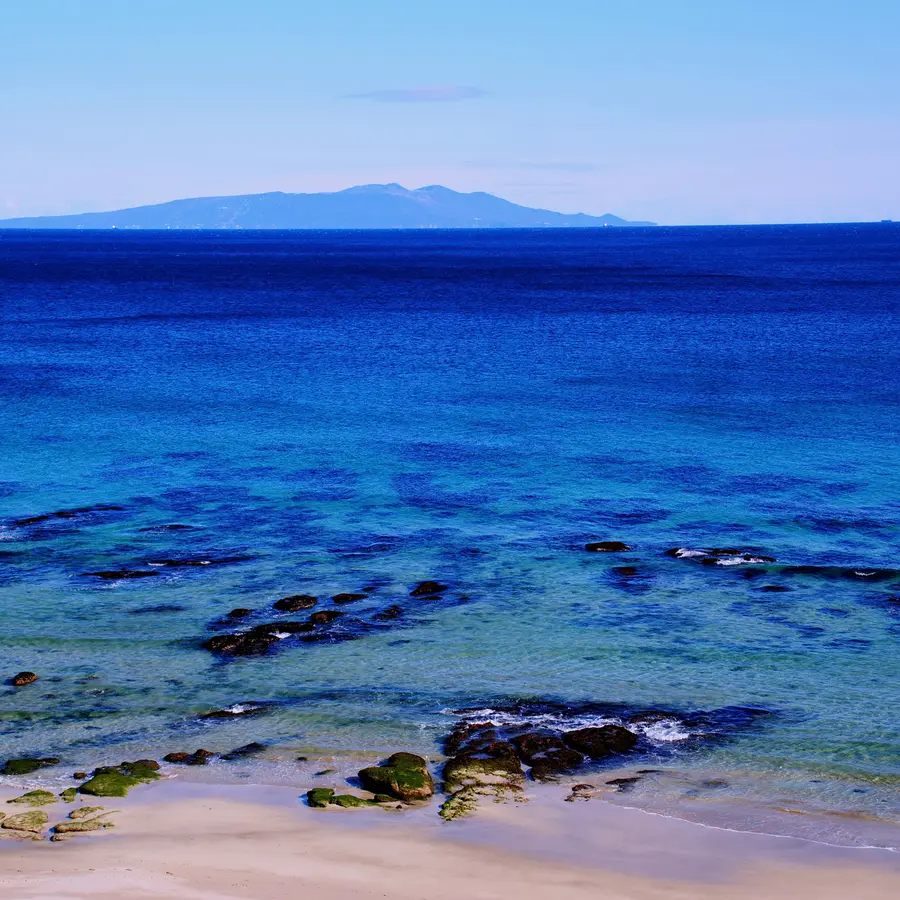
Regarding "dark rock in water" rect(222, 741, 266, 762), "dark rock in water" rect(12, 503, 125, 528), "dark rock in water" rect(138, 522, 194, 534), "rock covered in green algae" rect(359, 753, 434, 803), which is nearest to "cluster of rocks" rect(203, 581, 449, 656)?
"dark rock in water" rect(222, 741, 266, 762)

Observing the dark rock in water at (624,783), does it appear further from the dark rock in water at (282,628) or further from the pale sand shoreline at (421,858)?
the dark rock in water at (282,628)

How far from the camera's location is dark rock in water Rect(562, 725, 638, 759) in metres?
26.5

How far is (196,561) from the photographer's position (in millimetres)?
40438

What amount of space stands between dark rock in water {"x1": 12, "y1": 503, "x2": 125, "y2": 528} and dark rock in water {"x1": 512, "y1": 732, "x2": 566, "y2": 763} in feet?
84.4

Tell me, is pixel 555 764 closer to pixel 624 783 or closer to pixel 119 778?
pixel 624 783

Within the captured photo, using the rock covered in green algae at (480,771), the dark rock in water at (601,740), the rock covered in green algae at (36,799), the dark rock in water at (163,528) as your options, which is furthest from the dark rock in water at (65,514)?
the dark rock in water at (601,740)

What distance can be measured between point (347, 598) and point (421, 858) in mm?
15611

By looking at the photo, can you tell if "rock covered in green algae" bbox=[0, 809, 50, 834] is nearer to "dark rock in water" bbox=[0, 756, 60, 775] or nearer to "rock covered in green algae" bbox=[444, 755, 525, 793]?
"dark rock in water" bbox=[0, 756, 60, 775]

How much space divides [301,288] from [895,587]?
13823 centimetres

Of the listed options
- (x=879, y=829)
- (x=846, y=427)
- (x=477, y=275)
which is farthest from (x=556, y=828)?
(x=477, y=275)

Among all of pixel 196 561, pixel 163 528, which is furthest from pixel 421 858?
pixel 163 528

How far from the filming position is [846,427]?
6253 cm

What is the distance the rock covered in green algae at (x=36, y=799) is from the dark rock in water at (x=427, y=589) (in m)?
15.3

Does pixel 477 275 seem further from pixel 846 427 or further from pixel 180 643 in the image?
pixel 180 643
